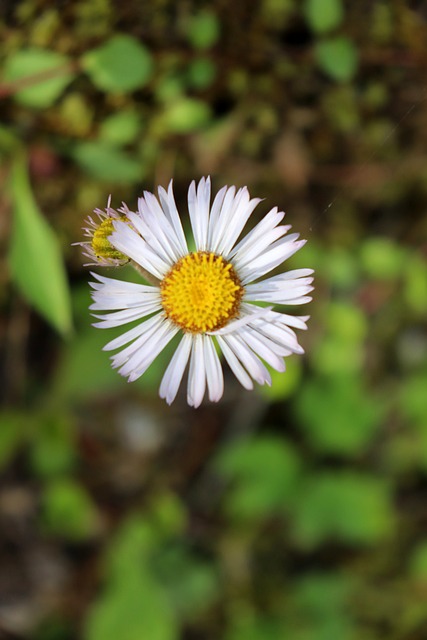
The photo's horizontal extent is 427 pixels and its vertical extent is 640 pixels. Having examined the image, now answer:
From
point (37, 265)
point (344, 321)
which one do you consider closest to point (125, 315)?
point (37, 265)

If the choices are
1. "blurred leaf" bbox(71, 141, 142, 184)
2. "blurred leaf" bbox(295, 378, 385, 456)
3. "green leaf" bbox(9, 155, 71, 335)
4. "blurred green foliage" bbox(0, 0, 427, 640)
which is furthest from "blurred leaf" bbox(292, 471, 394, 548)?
"blurred leaf" bbox(71, 141, 142, 184)

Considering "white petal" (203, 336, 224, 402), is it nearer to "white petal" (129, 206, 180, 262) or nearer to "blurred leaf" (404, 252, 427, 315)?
"white petal" (129, 206, 180, 262)

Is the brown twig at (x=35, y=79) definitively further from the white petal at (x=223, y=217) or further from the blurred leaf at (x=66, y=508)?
the blurred leaf at (x=66, y=508)

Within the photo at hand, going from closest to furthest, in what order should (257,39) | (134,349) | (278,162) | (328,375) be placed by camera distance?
(134,349)
(257,39)
(278,162)
(328,375)

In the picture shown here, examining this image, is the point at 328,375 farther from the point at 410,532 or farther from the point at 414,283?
the point at 410,532

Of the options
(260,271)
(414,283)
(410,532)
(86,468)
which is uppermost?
(414,283)

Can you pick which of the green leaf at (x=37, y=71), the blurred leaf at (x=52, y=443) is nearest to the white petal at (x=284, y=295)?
the green leaf at (x=37, y=71)

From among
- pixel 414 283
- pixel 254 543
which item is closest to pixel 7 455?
pixel 254 543
